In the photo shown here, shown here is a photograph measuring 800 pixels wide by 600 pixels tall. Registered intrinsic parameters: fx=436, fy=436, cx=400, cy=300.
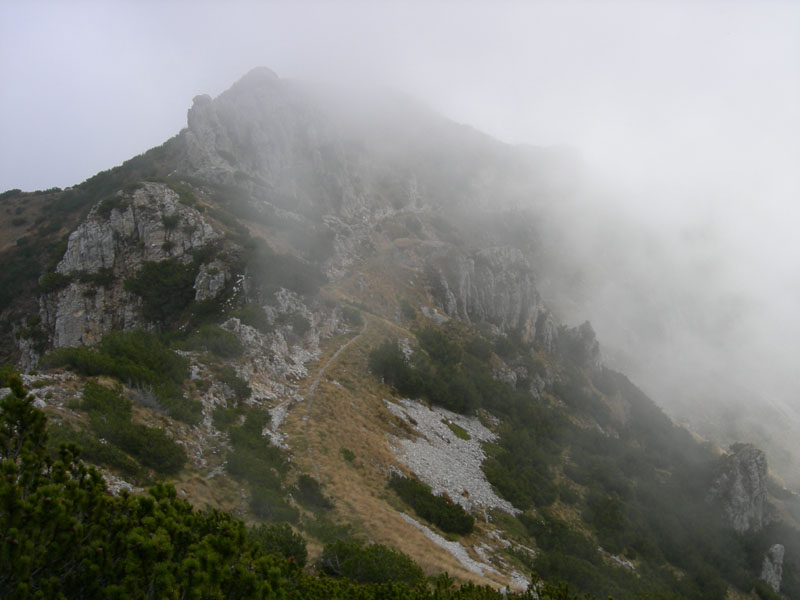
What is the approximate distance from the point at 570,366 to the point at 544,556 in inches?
1480

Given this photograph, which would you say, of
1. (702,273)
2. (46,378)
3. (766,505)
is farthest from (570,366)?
(702,273)

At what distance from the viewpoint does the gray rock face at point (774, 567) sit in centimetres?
3375

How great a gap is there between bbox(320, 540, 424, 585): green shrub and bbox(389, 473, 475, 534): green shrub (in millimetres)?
7121

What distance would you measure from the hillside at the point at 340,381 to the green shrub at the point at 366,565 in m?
0.41

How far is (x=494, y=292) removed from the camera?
61.3 meters

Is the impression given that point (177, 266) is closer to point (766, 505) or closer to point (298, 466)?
point (298, 466)

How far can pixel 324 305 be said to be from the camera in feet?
128

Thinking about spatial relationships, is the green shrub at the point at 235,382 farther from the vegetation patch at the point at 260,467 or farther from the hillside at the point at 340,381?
the vegetation patch at the point at 260,467

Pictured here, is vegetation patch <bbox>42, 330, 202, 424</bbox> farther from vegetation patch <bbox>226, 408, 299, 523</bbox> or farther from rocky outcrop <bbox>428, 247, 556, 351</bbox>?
rocky outcrop <bbox>428, 247, 556, 351</bbox>

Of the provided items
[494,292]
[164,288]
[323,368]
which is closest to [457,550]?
[323,368]

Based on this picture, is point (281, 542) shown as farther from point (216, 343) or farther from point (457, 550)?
point (216, 343)

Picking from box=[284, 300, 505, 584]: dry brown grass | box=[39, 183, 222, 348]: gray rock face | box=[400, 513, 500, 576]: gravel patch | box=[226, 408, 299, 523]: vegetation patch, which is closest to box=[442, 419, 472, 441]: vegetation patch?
box=[284, 300, 505, 584]: dry brown grass

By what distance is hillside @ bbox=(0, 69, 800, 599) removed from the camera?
18203 millimetres

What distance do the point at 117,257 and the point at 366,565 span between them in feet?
119
